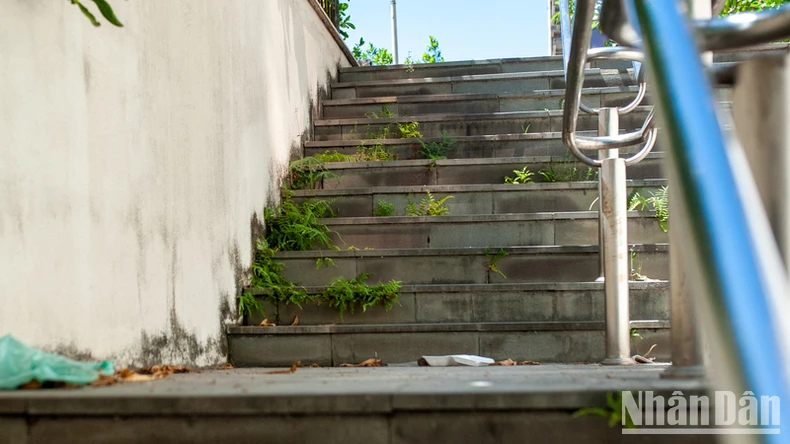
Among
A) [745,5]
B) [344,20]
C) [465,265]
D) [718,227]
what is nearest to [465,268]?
[465,265]

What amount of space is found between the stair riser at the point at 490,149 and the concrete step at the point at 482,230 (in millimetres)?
869

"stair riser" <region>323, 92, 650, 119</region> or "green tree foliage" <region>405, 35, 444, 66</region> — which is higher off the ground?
"green tree foliage" <region>405, 35, 444, 66</region>

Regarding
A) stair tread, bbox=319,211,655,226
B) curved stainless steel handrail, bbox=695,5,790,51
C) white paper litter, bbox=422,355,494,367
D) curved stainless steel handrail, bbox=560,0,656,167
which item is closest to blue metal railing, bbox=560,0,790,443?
curved stainless steel handrail, bbox=695,5,790,51

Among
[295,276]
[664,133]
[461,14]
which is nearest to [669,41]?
[664,133]

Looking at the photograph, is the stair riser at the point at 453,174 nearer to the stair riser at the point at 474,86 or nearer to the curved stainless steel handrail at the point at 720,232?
the stair riser at the point at 474,86

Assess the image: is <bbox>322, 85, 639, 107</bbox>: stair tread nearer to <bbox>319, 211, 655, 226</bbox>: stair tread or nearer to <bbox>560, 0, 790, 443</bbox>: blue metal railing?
<bbox>319, 211, 655, 226</bbox>: stair tread

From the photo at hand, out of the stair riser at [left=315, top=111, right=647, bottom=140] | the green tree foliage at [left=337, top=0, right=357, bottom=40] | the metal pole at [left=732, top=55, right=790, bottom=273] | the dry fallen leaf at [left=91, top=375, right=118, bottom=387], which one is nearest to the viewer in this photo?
the metal pole at [left=732, top=55, right=790, bottom=273]

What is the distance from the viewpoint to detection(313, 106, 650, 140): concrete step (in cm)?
491

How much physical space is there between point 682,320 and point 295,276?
8.75ft

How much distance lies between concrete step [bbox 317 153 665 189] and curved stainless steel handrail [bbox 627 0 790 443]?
12.2ft

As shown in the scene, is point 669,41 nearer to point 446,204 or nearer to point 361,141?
point 446,204

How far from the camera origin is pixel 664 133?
65 cm

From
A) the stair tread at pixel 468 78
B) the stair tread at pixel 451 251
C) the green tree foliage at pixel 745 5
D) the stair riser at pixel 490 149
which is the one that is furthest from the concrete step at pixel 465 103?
the green tree foliage at pixel 745 5

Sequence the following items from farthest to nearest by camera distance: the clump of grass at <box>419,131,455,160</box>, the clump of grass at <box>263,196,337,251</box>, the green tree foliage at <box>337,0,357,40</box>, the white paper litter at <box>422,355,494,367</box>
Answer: the green tree foliage at <box>337,0,357,40</box>, the clump of grass at <box>419,131,455,160</box>, the clump of grass at <box>263,196,337,251</box>, the white paper litter at <box>422,355,494,367</box>
